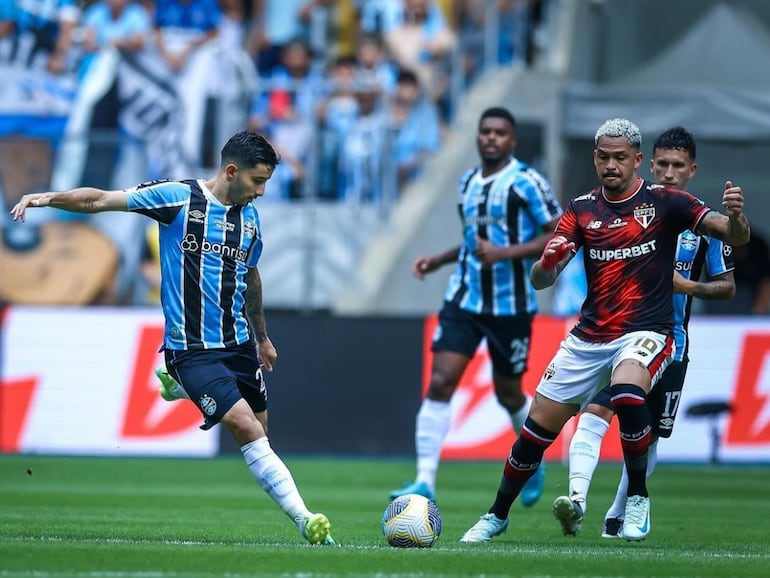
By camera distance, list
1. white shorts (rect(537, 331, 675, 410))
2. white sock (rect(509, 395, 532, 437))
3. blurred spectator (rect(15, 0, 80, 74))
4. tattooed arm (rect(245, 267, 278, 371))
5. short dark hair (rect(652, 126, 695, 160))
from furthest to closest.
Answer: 1. blurred spectator (rect(15, 0, 80, 74))
2. white sock (rect(509, 395, 532, 437))
3. short dark hair (rect(652, 126, 695, 160))
4. tattooed arm (rect(245, 267, 278, 371))
5. white shorts (rect(537, 331, 675, 410))

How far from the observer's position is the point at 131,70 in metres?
18.2

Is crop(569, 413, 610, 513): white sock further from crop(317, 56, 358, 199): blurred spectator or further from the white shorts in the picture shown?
crop(317, 56, 358, 199): blurred spectator

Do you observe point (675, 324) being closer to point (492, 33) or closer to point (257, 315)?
point (257, 315)

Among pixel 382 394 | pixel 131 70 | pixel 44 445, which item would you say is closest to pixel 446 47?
pixel 131 70

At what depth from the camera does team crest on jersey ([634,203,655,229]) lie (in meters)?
8.52

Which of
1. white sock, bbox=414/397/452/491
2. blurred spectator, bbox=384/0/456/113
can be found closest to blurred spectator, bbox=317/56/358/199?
blurred spectator, bbox=384/0/456/113

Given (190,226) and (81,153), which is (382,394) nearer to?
(81,153)

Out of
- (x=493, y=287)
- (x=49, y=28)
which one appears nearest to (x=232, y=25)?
(x=49, y=28)

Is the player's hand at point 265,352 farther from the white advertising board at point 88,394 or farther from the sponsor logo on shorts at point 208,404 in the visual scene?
the white advertising board at point 88,394

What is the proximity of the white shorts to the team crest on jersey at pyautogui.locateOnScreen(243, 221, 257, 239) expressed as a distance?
182cm

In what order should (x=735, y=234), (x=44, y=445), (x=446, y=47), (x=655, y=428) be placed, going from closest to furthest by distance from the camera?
1. (x=735, y=234)
2. (x=655, y=428)
3. (x=44, y=445)
4. (x=446, y=47)

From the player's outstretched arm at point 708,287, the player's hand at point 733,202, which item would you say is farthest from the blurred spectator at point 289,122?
the player's hand at point 733,202

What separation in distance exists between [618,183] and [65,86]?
11255 mm

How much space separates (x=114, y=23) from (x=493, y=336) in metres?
9.82
